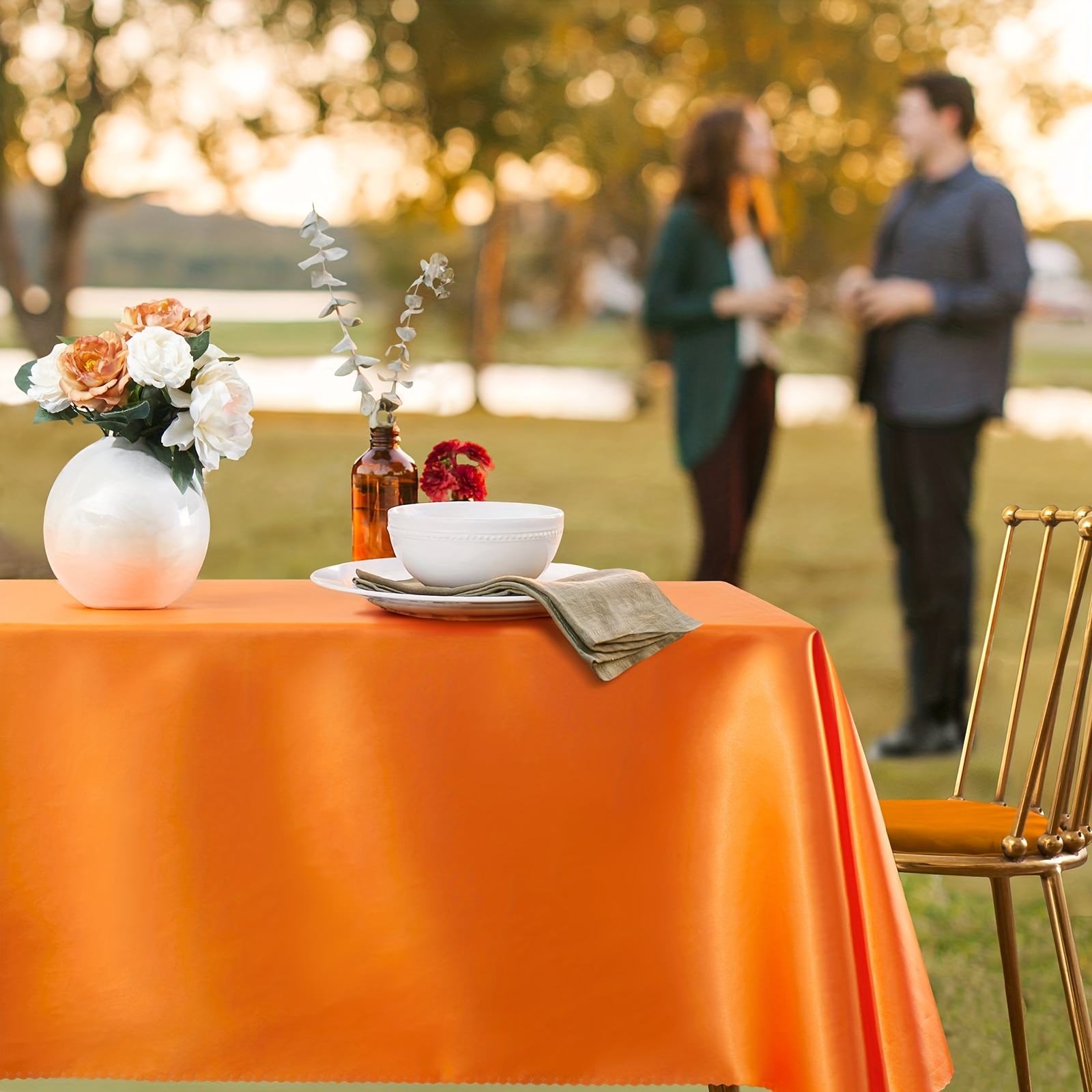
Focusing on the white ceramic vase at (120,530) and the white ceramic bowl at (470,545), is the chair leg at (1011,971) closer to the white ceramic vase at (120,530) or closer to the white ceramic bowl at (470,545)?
the white ceramic bowl at (470,545)

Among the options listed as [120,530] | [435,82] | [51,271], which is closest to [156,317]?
[120,530]

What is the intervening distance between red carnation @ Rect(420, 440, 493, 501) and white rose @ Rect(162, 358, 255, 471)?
0.70 ft

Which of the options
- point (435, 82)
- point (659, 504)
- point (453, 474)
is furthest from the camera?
point (659, 504)

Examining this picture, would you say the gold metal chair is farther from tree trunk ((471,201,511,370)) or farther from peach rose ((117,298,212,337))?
tree trunk ((471,201,511,370))

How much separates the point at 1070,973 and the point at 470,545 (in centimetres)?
83

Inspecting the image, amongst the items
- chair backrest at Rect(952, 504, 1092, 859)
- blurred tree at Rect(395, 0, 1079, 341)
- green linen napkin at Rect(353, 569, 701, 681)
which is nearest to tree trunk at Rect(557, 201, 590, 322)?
blurred tree at Rect(395, 0, 1079, 341)

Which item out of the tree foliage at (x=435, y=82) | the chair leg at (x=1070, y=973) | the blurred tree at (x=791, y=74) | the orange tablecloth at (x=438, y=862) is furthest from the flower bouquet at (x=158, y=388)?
the blurred tree at (x=791, y=74)

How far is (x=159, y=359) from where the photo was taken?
1.37m

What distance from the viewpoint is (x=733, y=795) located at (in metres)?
1.38

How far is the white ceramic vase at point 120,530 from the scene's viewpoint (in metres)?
1.39

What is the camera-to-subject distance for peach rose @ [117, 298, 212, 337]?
141 centimetres

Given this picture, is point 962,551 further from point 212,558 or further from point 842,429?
point 842,429

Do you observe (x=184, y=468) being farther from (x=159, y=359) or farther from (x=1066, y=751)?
(x=1066, y=751)

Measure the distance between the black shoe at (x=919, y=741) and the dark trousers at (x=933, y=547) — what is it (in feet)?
0.06
